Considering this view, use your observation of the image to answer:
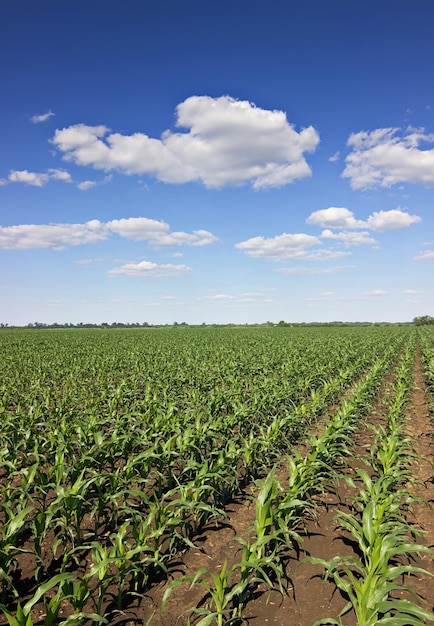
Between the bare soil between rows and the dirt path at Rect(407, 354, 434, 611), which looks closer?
the bare soil between rows

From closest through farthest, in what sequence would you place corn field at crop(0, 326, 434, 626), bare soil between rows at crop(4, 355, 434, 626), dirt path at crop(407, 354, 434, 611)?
1. corn field at crop(0, 326, 434, 626)
2. bare soil between rows at crop(4, 355, 434, 626)
3. dirt path at crop(407, 354, 434, 611)

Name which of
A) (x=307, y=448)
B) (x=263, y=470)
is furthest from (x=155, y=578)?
(x=307, y=448)

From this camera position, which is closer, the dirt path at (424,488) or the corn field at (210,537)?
the corn field at (210,537)

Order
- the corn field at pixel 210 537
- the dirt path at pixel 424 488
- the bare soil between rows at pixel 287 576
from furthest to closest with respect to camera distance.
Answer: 1. the dirt path at pixel 424 488
2. the bare soil between rows at pixel 287 576
3. the corn field at pixel 210 537

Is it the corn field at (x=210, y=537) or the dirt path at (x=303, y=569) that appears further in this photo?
the dirt path at (x=303, y=569)

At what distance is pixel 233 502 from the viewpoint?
5.80 m

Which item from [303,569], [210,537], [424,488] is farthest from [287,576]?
[424,488]

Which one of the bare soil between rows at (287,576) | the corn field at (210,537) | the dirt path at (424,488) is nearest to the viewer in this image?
the corn field at (210,537)

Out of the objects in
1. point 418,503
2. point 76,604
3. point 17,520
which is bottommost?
point 418,503

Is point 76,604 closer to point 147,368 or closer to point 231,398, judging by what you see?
point 231,398

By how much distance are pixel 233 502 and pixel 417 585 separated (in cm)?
262

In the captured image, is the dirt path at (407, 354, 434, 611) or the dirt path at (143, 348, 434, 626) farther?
the dirt path at (407, 354, 434, 611)

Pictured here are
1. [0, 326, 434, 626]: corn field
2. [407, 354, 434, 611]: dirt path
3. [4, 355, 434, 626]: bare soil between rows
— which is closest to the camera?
[0, 326, 434, 626]: corn field

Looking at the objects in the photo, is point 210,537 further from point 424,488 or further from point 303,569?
point 424,488
